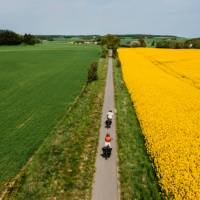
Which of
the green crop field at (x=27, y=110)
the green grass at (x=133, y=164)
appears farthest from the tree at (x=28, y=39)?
the green grass at (x=133, y=164)

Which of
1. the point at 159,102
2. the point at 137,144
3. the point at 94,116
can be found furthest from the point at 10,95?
the point at 137,144

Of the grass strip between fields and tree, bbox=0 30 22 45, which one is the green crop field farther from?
tree, bbox=0 30 22 45

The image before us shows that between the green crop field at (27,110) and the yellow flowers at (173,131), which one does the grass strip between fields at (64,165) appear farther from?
the yellow flowers at (173,131)

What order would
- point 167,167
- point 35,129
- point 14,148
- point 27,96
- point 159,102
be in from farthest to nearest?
point 27,96
point 159,102
point 35,129
point 14,148
point 167,167

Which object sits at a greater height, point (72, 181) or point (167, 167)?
point (167, 167)

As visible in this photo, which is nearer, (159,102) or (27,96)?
(159,102)

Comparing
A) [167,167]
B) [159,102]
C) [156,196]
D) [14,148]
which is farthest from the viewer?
[159,102]

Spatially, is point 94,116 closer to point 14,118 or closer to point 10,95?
point 14,118
